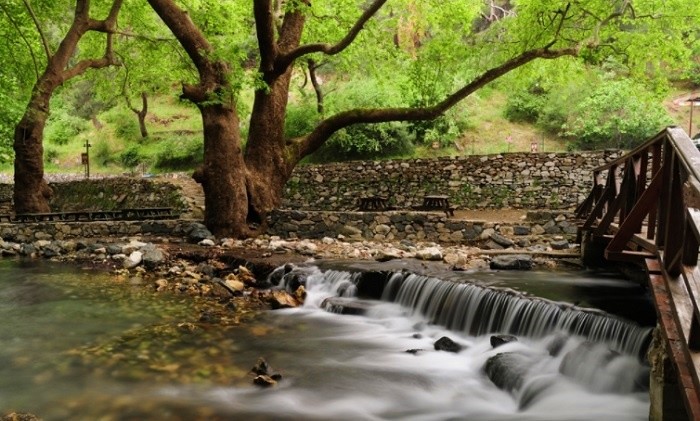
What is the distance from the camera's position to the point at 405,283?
9.28m

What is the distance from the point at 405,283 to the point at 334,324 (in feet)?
4.76

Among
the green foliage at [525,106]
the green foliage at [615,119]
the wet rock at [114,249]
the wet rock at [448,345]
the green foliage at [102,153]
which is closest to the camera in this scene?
the wet rock at [448,345]

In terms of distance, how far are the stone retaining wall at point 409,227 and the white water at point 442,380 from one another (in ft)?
18.9

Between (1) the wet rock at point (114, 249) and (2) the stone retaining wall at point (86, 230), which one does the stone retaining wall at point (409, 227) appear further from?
(1) the wet rock at point (114, 249)

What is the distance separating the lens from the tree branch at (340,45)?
12.1 meters

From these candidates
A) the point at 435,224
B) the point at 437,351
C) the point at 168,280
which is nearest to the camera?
the point at 437,351

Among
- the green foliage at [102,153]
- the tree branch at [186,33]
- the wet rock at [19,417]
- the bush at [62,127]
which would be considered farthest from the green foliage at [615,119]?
the bush at [62,127]

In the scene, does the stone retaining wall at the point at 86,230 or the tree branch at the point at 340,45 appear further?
the stone retaining wall at the point at 86,230

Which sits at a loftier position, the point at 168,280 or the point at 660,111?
the point at 660,111

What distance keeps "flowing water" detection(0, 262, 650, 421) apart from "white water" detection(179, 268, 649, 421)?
18mm

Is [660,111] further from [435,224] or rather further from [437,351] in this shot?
[437,351]

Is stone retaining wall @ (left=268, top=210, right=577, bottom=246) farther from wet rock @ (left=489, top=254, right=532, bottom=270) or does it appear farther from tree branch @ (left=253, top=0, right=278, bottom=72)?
tree branch @ (left=253, top=0, right=278, bottom=72)

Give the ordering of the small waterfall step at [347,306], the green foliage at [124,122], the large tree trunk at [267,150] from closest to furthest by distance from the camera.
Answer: the small waterfall step at [347,306] → the large tree trunk at [267,150] → the green foliage at [124,122]

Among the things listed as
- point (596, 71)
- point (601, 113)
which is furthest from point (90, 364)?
point (596, 71)
